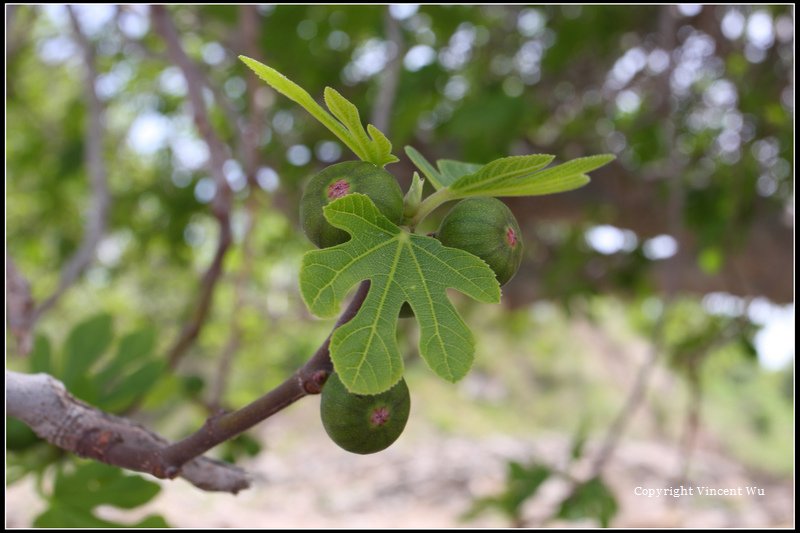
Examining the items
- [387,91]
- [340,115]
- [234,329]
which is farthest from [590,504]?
[340,115]

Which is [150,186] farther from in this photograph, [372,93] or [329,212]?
[329,212]

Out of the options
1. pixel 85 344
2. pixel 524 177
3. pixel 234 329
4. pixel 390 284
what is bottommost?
pixel 234 329

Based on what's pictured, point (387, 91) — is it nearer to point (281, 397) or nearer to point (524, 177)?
point (524, 177)

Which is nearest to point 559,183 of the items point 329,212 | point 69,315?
point 329,212

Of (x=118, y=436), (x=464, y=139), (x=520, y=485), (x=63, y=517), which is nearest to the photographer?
(x=118, y=436)

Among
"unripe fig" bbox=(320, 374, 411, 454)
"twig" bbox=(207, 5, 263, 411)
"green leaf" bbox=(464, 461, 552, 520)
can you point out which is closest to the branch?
"unripe fig" bbox=(320, 374, 411, 454)

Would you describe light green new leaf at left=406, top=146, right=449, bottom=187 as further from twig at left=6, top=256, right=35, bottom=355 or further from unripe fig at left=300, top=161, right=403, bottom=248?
twig at left=6, top=256, right=35, bottom=355
